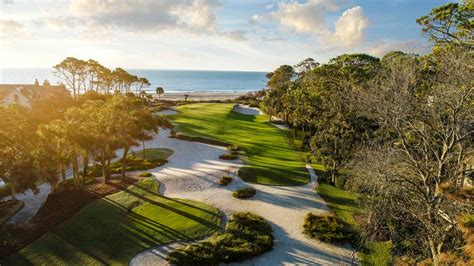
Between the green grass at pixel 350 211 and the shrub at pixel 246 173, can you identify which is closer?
the green grass at pixel 350 211

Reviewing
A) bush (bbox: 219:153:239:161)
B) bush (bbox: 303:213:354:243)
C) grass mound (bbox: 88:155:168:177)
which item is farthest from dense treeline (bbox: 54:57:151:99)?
bush (bbox: 303:213:354:243)

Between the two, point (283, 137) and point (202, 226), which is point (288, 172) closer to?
point (202, 226)

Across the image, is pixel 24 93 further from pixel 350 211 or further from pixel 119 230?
pixel 350 211

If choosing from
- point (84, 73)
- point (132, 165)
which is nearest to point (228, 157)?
point (132, 165)

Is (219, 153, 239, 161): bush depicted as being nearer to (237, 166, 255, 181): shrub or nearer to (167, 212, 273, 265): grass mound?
(237, 166, 255, 181): shrub

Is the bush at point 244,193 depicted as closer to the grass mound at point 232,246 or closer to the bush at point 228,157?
the grass mound at point 232,246

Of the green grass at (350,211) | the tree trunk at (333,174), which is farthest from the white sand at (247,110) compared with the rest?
the green grass at (350,211)

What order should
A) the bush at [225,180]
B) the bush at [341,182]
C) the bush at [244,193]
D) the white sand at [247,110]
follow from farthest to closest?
1. the white sand at [247,110]
2. the bush at [341,182]
3. the bush at [225,180]
4. the bush at [244,193]
